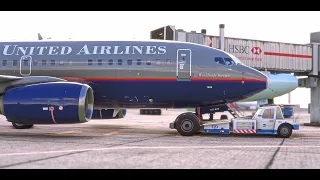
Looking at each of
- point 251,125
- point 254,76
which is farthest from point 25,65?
point 251,125

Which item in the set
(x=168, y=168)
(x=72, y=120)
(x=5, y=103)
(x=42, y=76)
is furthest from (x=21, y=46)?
(x=168, y=168)

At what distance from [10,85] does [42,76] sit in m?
1.45

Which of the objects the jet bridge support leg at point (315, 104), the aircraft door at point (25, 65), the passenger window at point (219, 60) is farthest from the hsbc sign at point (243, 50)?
the aircraft door at point (25, 65)

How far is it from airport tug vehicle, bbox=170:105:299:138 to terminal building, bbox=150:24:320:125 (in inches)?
386

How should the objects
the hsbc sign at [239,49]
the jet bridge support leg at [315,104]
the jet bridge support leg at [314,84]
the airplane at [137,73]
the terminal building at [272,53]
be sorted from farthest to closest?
the jet bridge support leg at [315,104] < the jet bridge support leg at [314,84] < the hsbc sign at [239,49] < the terminal building at [272,53] < the airplane at [137,73]

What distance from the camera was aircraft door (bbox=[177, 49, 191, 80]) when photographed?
17.7m

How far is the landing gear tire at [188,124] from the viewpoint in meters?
17.2

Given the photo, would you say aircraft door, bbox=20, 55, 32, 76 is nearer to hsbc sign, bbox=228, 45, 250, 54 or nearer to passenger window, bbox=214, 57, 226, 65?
passenger window, bbox=214, 57, 226, 65

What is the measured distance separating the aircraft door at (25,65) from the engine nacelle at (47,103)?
1997mm

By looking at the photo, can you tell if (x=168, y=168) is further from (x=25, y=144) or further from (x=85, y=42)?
(x=85, y=42)

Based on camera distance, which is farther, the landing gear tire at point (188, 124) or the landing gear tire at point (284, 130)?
the landing gear tire at point (188, 124)

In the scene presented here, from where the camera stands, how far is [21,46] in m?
19.1

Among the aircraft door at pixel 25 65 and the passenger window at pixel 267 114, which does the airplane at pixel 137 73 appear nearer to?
the aircraft door at pixel 25 65

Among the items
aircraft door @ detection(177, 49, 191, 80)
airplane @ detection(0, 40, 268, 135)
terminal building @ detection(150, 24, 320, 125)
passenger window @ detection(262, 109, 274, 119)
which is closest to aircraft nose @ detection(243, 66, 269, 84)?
airplane @ detection(0, 40, 268, 135)
